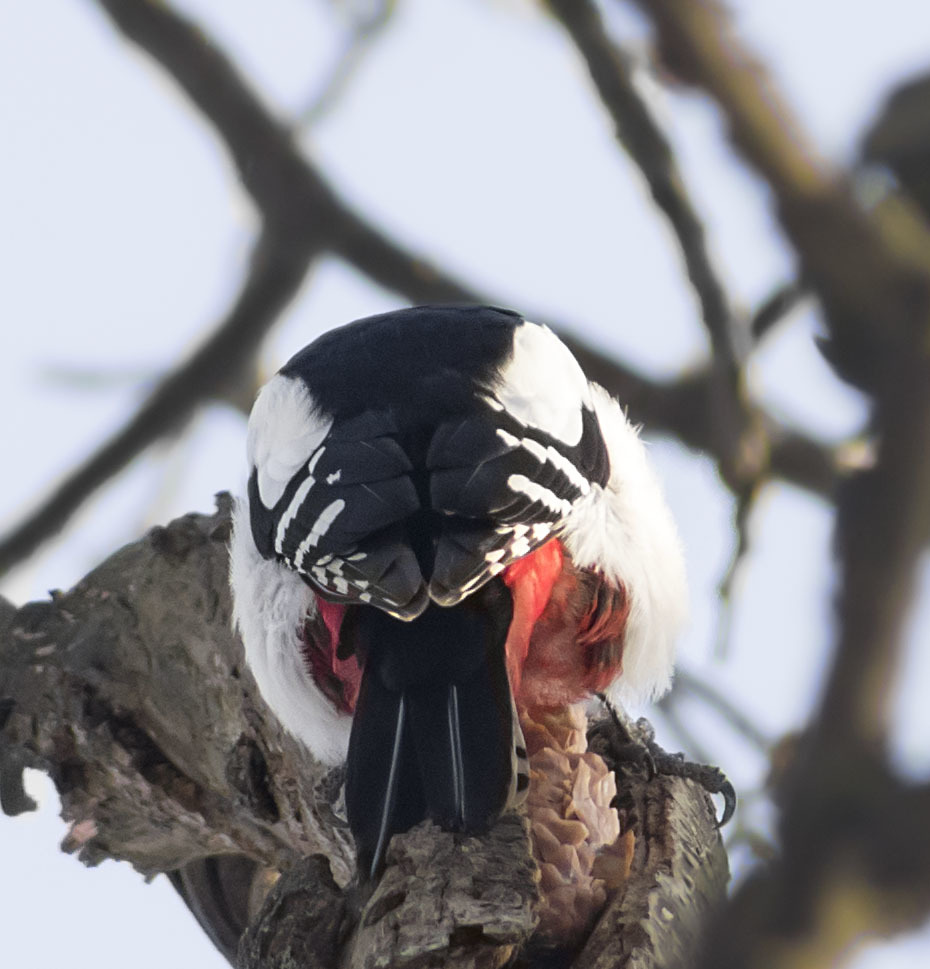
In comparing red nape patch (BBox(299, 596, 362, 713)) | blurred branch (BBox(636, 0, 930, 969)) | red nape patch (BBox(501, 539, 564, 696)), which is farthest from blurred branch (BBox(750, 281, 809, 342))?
blurred branch (BBox(636, 0, 930, 969))

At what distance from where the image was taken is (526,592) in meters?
2.97

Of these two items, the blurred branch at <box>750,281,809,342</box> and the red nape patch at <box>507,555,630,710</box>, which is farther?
the red nape patch at <box>507,555,630,710</box>

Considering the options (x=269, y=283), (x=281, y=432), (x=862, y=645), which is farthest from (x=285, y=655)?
(x=862, y=645)

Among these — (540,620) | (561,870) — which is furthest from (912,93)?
(540,620)

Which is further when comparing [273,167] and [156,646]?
[156,646]

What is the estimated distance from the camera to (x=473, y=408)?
297 centimetres

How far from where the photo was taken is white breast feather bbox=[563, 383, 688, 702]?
3.21 m

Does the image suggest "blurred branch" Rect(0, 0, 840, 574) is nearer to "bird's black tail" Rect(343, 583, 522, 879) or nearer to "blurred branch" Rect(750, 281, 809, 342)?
"blurred branch" Rect(750, 281, 809, 342)

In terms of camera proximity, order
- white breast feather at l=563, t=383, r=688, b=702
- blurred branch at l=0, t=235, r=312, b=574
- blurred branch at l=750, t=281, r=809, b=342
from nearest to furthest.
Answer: blurred branch at l=750, t=281, r=809, b=342 < white breast feather at l=563, t=383, r=688, b=702 < blurred branch at l=0, t=235, r=312, b=574

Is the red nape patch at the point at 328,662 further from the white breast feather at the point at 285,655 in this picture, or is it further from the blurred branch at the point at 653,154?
the blurred branch at the point at 653,154

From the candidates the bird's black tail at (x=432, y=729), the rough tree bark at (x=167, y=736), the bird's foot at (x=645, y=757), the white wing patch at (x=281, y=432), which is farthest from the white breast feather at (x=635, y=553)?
the rough tree bark at (x=167, y=736)

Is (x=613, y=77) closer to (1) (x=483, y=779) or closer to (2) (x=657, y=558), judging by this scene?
(1) (x=483, y=779)

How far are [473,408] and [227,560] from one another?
3.56ft

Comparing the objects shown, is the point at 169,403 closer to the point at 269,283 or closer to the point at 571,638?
the point at 269,283
